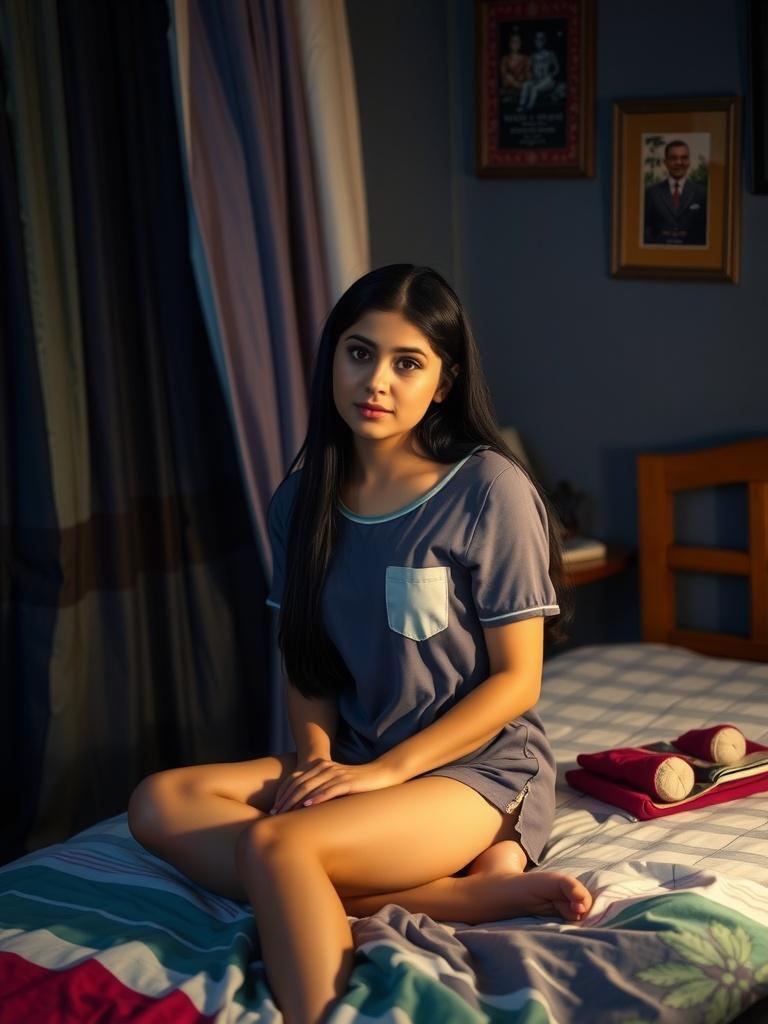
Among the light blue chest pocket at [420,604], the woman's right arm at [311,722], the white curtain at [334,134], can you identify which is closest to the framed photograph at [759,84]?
the white curtain at [334,134]

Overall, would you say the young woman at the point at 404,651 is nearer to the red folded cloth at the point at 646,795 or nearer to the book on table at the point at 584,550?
the red folded cloth at the point at 646,795

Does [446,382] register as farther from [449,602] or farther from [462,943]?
[462,943]

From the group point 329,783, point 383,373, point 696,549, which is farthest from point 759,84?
point 329,783

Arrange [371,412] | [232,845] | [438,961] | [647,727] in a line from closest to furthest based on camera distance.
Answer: [438,961]
[232,845]
[371,412]
[647,727]

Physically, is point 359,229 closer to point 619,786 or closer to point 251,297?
point 251,297

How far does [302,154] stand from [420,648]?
4.18 feet

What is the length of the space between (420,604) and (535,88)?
166cm

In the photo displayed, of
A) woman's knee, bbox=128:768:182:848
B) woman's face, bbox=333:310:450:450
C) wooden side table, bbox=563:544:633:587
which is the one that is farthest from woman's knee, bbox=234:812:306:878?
wooden side table, bbox=563:544:633:587

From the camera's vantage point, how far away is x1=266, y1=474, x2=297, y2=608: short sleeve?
2.09 m

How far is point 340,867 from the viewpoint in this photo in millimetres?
1666

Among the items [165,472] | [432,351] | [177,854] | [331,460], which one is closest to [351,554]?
[331,460]

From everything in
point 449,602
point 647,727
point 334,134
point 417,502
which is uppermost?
point 334,134

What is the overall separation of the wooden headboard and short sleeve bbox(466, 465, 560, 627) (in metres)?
1.09

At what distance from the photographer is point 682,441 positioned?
303cm
